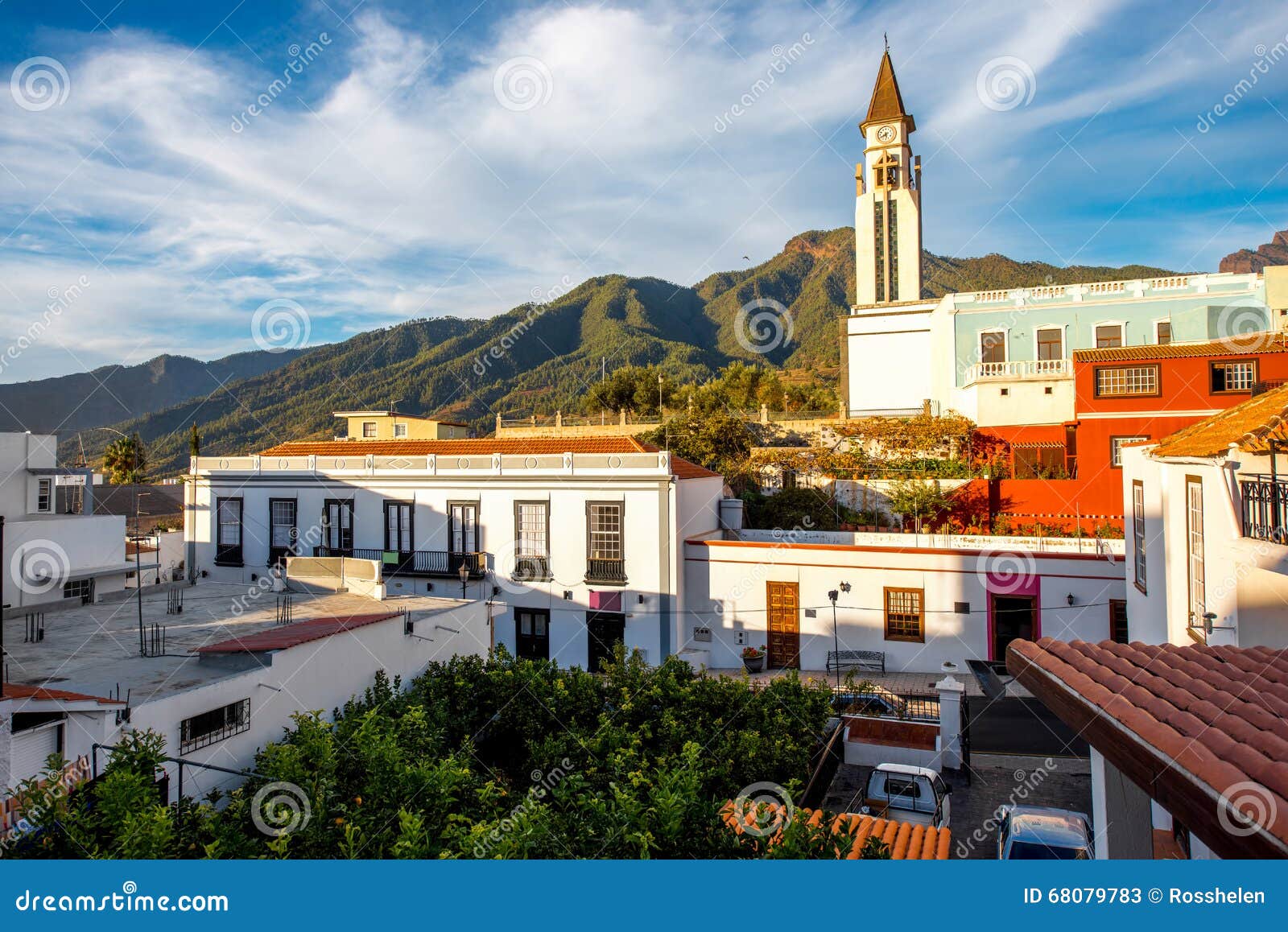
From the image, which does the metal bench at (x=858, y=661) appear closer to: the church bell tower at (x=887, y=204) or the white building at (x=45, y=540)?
the white building at (x=45, y=540)

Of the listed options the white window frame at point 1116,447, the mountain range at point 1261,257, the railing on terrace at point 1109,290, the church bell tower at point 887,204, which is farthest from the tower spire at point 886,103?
the mountain range at point 1261,257

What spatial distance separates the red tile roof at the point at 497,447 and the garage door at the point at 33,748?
1365 cm

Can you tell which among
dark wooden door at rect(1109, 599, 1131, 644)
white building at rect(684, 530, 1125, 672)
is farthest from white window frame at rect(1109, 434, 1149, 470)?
dark wooden door at rect(1109, 599, 1131, 644)

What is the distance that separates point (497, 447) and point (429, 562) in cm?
368

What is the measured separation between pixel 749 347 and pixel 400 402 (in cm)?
4367

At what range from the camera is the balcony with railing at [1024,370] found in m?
23.7

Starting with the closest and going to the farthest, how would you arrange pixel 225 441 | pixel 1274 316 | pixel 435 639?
pixel 435 639, pixel 1274 316, pixel 225 441

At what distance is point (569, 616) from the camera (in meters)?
18.5

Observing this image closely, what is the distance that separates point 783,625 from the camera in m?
18.2

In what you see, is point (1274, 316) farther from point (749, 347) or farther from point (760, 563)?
point (749, 347)

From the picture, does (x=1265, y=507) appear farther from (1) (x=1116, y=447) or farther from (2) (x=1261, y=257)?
(2) (x=1261, y=257)

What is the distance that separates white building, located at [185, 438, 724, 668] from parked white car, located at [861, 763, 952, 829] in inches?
308

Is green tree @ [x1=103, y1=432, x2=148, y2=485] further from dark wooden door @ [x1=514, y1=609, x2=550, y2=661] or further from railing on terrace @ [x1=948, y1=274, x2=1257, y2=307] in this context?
railing on terrace @ [x1=948, y1=274, x2=1257, y2=307]
